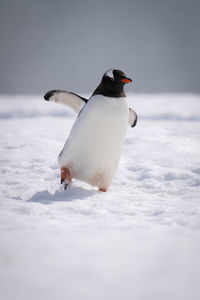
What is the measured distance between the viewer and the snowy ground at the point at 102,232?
120 cm

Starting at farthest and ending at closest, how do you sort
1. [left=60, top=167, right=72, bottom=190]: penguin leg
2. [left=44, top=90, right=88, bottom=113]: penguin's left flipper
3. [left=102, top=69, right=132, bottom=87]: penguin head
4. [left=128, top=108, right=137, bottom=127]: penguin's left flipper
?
[left=128, top=108, right=137, bottom=127]: penguin's left flipper → [left=44, top=90, right=88, bottom=113]: penguin's left flipper → [left=60, top=167, right=72, bottom=190]: penguin leg → [left=102, top=69, right=132, bottom=87]: penguin head

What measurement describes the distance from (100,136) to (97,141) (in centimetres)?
5

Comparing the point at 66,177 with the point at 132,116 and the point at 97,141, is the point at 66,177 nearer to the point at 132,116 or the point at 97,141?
the point at 97,141

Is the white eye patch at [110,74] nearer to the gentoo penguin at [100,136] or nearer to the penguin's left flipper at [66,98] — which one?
the gentoo penguin at [100,136]

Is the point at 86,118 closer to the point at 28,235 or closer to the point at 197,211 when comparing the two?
the point at 197,211

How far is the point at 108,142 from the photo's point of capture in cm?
277

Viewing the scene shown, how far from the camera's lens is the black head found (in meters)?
2.66

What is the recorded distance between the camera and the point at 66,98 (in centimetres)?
312

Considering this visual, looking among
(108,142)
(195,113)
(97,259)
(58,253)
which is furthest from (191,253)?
(195,113)

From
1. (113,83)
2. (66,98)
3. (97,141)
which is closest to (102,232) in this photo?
(97,141)

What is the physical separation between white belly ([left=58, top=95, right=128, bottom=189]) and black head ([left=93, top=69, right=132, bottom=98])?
0.05 meters

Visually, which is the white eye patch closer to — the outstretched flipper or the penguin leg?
the outstretched flipper

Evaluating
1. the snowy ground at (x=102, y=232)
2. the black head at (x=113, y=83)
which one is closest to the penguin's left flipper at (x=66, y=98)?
the black head at (x=113, y=83)

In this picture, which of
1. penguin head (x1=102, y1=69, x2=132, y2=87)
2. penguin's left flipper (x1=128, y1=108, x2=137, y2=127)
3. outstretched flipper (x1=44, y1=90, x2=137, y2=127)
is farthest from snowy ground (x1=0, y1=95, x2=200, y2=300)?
penguin head (x1=102, y1=69, x2=132, y2=87)
